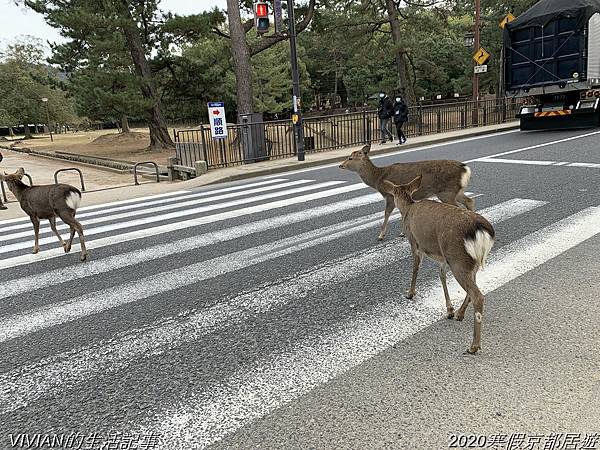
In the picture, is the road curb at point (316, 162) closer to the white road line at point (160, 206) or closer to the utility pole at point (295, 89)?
the utility pole at point (295, 89)

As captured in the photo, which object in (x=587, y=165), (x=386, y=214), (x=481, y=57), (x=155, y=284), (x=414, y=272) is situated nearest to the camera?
(x=414, y=272)

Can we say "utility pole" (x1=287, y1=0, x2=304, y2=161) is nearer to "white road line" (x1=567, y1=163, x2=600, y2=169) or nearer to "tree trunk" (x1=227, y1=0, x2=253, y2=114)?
"tree trunk" (x1=227, y1=0, x2=253, y2=114)

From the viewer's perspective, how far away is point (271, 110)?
Result: 47.1m

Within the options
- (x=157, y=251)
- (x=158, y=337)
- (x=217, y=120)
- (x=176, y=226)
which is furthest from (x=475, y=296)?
(x=217, y=120)

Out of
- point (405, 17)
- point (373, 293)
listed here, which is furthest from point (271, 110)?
point (373, 293)

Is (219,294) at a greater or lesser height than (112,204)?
lesser

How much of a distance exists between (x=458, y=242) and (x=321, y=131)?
54.1 ft

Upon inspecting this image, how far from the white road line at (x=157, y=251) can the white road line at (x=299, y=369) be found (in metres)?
3.20

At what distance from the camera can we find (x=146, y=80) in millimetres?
25688

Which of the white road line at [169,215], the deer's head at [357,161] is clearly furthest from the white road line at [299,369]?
the white road line at [169,215]

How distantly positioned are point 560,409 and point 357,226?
14.7ft

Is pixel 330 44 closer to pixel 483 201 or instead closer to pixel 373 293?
pixel 483 201

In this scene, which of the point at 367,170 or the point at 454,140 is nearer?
the point at 367,170

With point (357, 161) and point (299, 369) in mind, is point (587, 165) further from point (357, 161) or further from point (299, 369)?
point (299, 369)
